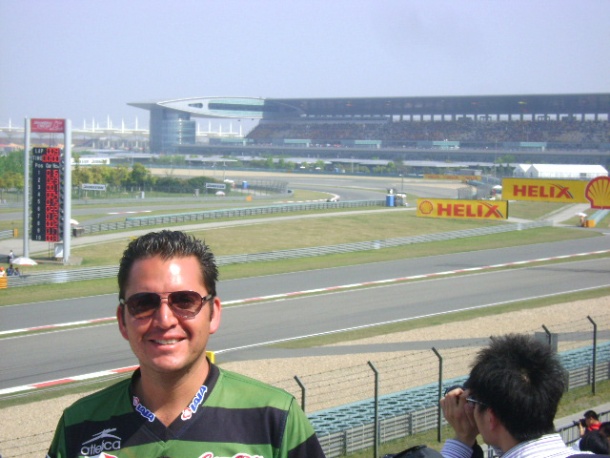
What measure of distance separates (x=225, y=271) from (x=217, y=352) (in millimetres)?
15022

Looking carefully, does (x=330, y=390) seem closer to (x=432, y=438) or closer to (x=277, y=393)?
(x=432, y=438)

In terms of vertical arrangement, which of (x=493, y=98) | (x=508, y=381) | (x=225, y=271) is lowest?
(x=225, y=271)

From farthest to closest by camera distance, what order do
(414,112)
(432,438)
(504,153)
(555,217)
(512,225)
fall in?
1. (414,112)
2. (504,153)
3. (555,217)
4. (512,225)
5. (432,438)

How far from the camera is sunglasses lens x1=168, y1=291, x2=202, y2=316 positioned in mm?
2732

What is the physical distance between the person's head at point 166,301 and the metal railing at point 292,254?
28.4 m

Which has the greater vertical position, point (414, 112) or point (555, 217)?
point (414, 112)

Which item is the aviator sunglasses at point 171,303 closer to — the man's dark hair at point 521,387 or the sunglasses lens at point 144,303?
the sunglasses lens at point 144,303

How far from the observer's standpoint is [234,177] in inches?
4264

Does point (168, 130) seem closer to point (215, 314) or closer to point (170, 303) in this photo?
point (215, 314)

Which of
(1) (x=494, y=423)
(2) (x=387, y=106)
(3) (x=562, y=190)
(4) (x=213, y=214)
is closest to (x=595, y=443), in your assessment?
(1) (x=494, y=423)

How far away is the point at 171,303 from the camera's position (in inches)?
107

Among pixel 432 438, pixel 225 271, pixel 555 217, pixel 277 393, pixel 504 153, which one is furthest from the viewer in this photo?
pixel 504 153

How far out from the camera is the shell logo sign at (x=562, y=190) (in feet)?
127

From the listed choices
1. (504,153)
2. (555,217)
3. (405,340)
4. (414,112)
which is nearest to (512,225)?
(555,217)
